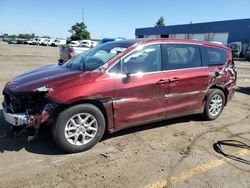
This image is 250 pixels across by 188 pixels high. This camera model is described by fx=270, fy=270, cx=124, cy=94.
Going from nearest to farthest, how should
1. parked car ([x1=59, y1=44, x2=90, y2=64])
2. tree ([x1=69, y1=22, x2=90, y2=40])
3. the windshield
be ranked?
the windshield
parked car ([x1=59, y1=44, x2=90, y2=64])
tree ([x1=69, y1=22, x2=90, y2=40])

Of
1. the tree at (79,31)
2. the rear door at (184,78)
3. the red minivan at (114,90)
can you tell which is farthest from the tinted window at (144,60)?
the tree at (79,31)

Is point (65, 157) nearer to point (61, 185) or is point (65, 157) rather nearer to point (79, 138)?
point (79, 138)

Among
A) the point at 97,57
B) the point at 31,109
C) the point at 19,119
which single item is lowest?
the point at 19,119

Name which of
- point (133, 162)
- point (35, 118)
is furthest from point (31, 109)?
point (133, 162)

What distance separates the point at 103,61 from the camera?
447 cm

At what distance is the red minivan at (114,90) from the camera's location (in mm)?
3891

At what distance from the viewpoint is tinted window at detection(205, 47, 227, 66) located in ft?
18.7

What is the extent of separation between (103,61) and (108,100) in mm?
696

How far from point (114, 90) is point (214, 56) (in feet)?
9.09

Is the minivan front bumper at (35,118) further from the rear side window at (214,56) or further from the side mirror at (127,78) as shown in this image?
the rear side window at (214,56)

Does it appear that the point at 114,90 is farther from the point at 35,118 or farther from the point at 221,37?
the point at 221,37

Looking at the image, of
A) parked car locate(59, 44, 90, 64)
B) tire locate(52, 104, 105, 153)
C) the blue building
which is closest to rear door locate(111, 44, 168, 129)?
tire locate(52, 104, 105, 153)

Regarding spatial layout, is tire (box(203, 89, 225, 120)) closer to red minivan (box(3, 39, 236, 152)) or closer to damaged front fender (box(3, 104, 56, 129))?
red minivan (box(3, 39, 236, 152))

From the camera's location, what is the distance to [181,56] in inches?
206
